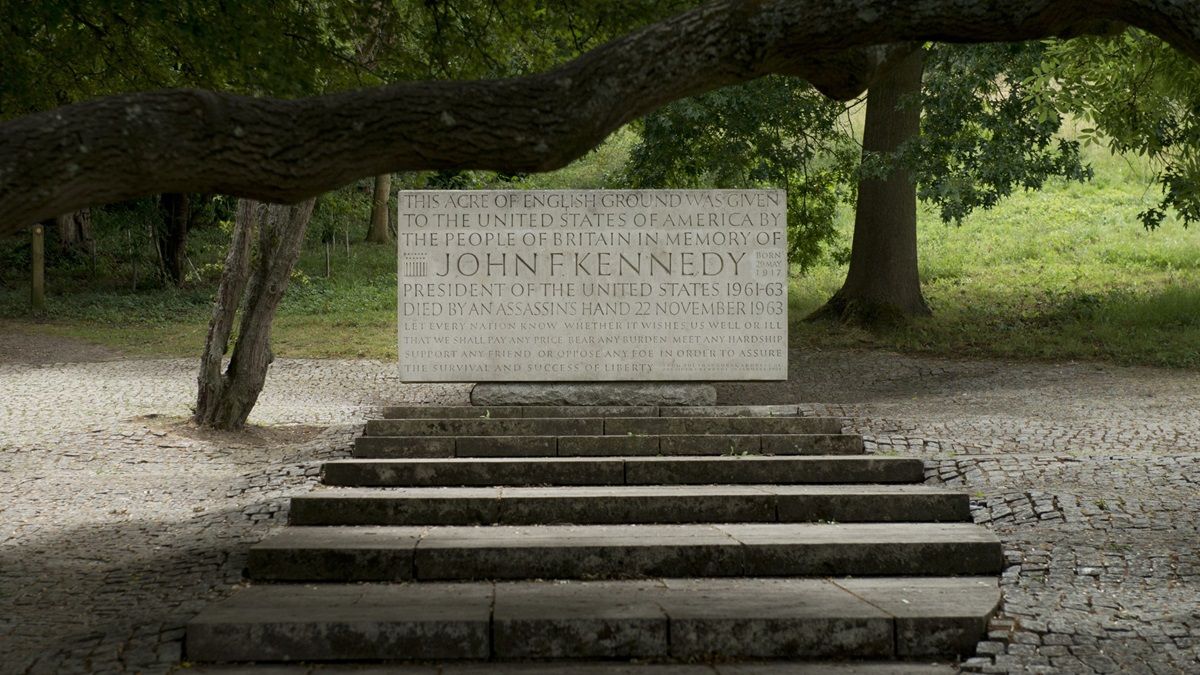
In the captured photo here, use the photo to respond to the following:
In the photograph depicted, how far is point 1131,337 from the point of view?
17.8 m

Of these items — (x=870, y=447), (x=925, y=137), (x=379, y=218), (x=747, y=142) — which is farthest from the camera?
(x=379, y=218)

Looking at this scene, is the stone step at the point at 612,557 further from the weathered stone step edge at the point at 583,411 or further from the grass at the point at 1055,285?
the grass at the point at 1055,285

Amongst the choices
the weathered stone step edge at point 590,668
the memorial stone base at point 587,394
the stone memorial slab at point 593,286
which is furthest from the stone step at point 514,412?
the weathered stone step edge at point 590,668

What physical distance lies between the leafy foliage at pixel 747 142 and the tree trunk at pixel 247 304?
6094 millimetres

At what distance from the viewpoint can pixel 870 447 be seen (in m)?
10.3

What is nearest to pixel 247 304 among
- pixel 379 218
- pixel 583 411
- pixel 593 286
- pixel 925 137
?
pixel 593 286

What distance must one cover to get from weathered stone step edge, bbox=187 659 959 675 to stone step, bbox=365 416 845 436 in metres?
4.50

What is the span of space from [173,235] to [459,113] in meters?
22.9

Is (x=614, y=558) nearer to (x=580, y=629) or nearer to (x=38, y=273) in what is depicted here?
(x=580, y=629)

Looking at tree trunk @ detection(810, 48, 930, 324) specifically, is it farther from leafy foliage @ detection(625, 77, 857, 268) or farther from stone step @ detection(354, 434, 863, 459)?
stone step @ detection(354, 434, 863, 459)

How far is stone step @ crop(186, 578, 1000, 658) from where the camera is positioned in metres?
6.14

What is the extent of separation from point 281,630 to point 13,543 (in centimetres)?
327

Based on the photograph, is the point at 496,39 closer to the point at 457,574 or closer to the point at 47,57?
the point at 47,57

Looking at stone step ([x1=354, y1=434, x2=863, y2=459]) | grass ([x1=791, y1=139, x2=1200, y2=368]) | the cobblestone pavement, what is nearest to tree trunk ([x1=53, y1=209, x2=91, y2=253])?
the cobblestone pavement
